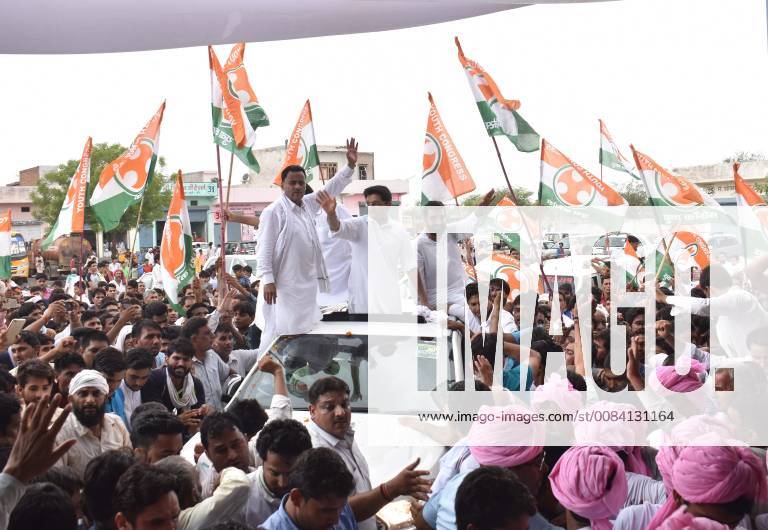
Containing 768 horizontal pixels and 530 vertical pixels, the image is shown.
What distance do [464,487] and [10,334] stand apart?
15.1 feet

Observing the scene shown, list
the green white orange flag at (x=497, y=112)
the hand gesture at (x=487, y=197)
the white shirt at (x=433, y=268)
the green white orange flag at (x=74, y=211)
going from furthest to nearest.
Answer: the green white orange flag at (x=74, y=211) < the green white orange flag at (x=497, y=112) < the white shirt at (x=433, y=268) < the hand gesture at (x=487, y=197)

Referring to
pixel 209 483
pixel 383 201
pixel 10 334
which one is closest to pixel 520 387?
pixel 383 201

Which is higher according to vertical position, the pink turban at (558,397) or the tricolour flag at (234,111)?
the tricolour flag at (234,111)

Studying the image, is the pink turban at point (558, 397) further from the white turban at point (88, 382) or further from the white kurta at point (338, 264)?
the white kurta at point (338, 264)

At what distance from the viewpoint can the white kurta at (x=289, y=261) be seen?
7.17m

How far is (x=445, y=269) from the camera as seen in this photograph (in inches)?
321

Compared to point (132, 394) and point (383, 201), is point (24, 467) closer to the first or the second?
point (132, 394)

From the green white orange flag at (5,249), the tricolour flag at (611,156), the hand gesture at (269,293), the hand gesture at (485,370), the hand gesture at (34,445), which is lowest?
the hand gesture at (485,370)

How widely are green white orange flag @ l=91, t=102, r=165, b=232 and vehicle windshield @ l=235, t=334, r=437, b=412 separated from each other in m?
4.71

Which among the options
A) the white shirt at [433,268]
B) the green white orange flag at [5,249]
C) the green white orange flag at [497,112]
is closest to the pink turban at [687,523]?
the white shirt at [433,268]

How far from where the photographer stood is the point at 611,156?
11977mm

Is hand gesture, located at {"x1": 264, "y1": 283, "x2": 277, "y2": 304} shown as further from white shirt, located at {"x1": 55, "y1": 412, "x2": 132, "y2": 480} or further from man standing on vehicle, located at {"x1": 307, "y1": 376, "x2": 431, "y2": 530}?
man standing on vehicle, located at {"x1": 307, "y1": 376, "x2": 431, "y2": 530}

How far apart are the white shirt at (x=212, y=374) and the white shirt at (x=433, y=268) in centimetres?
202

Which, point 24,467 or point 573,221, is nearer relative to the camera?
point 24,467
